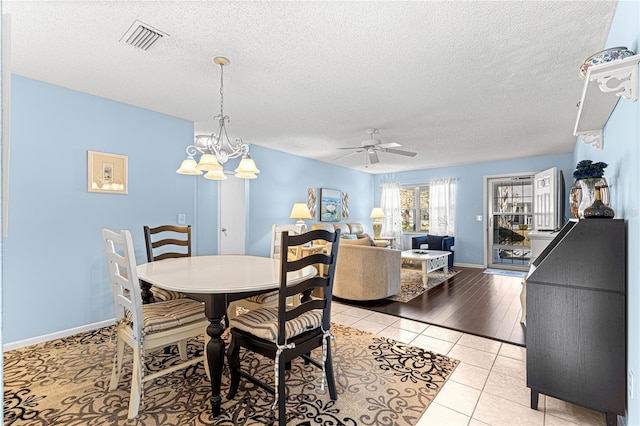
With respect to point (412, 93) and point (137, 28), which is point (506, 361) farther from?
point (137, 28)

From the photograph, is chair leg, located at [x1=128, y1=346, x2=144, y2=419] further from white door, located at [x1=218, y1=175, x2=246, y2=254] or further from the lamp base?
the lamp base

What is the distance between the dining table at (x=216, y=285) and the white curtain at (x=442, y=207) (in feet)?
19.7

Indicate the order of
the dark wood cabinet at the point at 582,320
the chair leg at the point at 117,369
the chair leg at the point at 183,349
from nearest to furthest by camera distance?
the dark wood cabinet at the point at 582,320 → the chair leg at the point at 117,369 → the chair leg at the point at 183,349

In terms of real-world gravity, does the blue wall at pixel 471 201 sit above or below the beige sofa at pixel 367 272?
above

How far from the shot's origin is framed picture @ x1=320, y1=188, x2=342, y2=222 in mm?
6875

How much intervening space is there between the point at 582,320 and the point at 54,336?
4.26m

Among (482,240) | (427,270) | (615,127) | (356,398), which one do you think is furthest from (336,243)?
(482,240)

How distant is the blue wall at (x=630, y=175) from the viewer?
4.66ft

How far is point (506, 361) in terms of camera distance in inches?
97.1

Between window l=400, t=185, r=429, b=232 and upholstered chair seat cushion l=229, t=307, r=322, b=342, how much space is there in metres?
6.61

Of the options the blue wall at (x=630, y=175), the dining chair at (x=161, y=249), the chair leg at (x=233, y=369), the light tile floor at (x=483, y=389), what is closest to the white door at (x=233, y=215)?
the dining chair at (x=161, y=249)

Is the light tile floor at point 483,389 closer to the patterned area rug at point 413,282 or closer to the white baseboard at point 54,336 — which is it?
the patterned area rug at point 413,282

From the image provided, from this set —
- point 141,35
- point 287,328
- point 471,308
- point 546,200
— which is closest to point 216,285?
point 287,328

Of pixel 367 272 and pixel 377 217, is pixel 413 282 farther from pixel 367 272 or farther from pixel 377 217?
pixel 377 217
